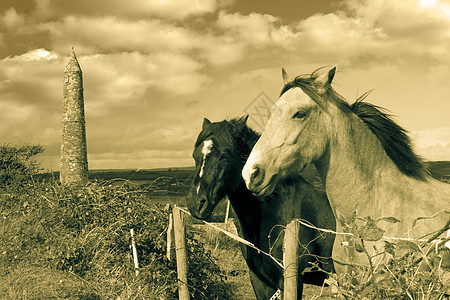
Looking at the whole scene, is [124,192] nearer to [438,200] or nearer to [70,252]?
[70,252]

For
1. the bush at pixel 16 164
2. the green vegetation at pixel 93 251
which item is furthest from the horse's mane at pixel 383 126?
the bush at pixel 16 164

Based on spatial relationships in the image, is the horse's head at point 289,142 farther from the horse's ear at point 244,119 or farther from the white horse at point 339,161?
the horse's ear at point 244,119

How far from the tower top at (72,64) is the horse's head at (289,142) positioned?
1406cm

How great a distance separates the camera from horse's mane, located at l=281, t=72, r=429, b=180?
120 inches

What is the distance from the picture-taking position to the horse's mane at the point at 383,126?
305 centimetres

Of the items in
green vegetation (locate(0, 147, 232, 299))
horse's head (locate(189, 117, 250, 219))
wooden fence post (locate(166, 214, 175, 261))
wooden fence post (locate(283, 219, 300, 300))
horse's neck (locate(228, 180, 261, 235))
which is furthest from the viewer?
green vegetation (locate(0, 147, 232, 299))

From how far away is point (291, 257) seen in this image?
311 cm

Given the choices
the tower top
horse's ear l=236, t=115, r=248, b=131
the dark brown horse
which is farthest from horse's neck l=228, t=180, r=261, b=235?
the tower top

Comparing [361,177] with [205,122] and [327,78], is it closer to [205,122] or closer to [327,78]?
[327,78]

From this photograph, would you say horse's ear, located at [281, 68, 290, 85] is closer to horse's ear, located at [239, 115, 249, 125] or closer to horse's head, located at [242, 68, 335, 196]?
horse's head, located at [242, 68, 335, 196]

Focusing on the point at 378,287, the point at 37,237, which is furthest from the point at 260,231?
the point at 37,237

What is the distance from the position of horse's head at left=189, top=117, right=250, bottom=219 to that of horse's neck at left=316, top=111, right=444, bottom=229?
1.16 metres

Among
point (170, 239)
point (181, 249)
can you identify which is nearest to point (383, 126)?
point (181, 249)

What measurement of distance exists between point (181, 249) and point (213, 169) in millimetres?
1327
